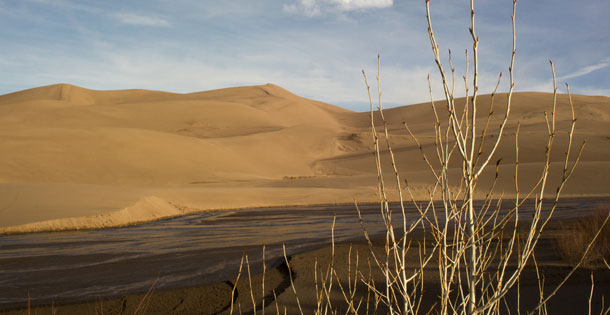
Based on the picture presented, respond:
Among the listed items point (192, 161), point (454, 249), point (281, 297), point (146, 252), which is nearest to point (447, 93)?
point (281, 297)

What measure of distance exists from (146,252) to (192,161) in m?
26.1

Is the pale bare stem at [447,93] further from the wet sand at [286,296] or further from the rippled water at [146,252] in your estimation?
the rippled water at [146,252]

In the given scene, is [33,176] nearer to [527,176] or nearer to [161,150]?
[161,150]

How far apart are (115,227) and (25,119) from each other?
5239cm

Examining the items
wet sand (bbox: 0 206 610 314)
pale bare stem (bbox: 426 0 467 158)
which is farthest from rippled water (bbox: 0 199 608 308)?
pale bare stem (bbox: 426 0 467 158)

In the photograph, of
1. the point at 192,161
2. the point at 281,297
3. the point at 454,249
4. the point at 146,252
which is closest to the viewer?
the point at 281,297

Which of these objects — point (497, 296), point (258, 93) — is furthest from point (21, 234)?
point (258, 93)

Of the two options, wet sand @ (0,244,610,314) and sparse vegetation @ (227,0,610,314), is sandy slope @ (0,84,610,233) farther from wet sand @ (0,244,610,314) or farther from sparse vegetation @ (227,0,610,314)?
wet sand @ (0,244,610,314)

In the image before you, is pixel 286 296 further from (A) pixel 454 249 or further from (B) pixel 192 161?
(B) pixel 192 161

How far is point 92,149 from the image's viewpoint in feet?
105

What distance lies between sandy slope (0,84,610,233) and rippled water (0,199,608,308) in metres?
2.16

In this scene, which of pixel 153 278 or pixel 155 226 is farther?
pixel 155 226

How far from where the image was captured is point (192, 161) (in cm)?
3516

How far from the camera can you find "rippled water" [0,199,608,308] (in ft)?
22.9
